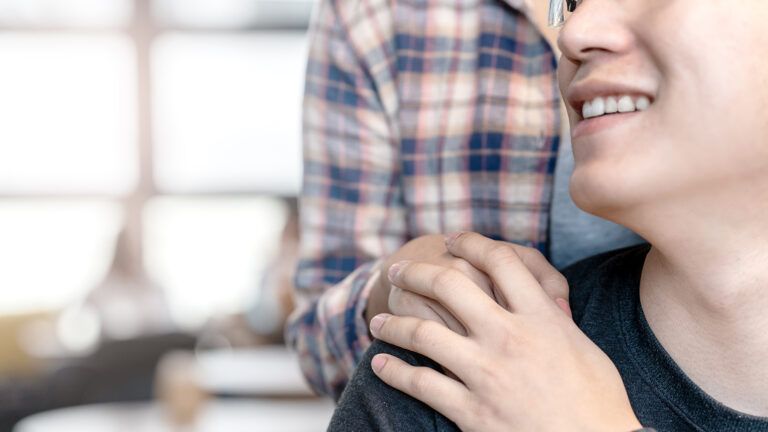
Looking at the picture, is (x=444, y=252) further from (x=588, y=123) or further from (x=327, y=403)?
(x=327, y=403)

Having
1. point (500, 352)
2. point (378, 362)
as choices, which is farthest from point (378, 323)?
point (500, 352)

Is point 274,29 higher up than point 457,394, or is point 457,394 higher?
point 274,29

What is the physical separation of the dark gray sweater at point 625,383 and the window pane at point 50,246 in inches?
229

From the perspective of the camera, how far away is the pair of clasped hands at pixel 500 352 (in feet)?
3.21

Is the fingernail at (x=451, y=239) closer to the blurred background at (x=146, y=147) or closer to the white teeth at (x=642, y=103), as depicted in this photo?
the white teeth at (x=642, y=103)

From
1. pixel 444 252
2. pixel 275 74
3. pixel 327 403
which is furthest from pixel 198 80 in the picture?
pixel 444 252

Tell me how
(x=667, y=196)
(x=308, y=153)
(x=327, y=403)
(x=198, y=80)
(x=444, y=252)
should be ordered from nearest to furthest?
(x=667, y=196)
(x=444, y=252)
(x=308, y=153)
(x=327, y=403)
(x=198, y=80)

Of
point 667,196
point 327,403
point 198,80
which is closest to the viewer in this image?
point 667,196

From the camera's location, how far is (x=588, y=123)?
3.32ft

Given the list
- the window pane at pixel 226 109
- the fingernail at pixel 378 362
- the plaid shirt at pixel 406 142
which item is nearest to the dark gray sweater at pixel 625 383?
the fingernail at pixel 378 362

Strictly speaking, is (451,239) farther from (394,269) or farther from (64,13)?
(64,13)

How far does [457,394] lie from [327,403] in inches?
152

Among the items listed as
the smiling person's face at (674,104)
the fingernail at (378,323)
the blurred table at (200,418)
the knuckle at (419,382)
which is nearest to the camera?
the smiling person's face at (674,104)

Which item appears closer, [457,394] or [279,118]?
[457,394]
